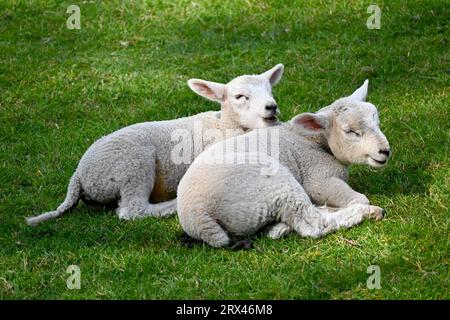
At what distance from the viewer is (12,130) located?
10227 millimetres

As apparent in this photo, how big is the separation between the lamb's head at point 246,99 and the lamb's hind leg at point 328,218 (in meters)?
1.37

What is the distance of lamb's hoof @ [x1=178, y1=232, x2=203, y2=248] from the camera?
6.98m

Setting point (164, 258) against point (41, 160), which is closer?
point (164, 258)

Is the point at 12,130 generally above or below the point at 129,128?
below

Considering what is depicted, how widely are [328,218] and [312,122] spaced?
1.00 m

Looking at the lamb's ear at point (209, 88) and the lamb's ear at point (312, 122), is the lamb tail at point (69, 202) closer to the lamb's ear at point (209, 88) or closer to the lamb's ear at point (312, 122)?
the lamb's ear at point (209, 88)

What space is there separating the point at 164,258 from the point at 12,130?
4057mm

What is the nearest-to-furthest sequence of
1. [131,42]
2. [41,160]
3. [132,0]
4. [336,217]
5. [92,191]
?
[336,217] → [92,191] → [41,160] → [131,42] → [132,0]

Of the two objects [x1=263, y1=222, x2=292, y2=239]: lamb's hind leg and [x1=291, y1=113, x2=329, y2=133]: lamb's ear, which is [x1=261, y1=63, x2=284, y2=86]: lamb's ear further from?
[x1=263, y1=222, x2=292, y2=239]: lamb's hind leg

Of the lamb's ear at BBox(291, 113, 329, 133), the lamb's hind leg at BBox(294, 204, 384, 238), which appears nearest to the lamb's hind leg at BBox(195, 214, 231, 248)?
the lamb's hind leg at BBox(294, 204, 384, 238)

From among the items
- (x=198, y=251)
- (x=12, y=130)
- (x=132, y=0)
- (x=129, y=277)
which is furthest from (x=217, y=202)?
(x=132, y=0)

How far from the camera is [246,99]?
837 centimetres
